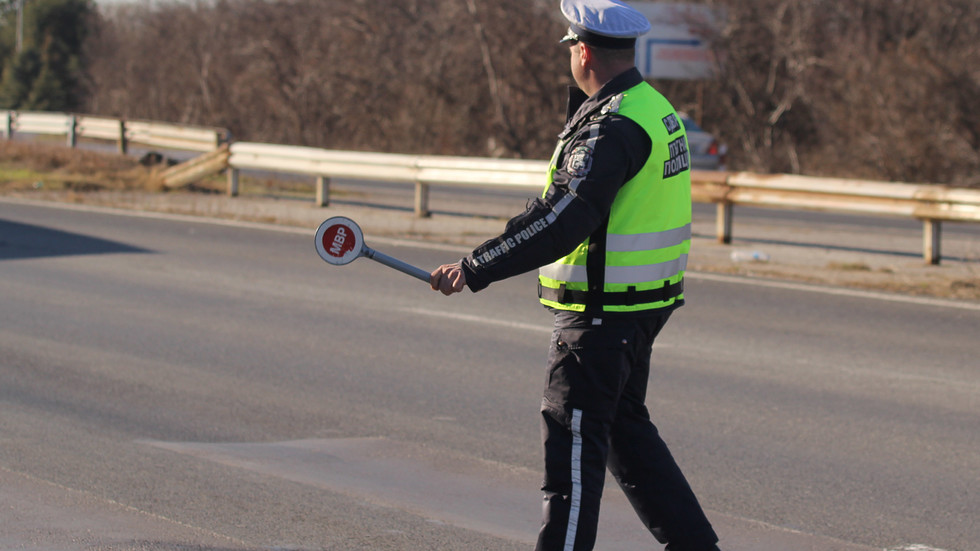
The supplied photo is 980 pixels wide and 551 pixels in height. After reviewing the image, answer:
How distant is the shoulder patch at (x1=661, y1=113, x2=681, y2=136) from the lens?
11.4 feet

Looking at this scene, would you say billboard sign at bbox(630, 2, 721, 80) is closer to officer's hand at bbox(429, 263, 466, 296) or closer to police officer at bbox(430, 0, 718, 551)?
police officer at bbox(430, 0, 718, 551)

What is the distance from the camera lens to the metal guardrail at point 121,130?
74.1ft

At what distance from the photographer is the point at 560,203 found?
329 centimetres

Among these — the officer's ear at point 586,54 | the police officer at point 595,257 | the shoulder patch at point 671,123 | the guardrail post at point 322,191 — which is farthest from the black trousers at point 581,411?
the guardrail post at point 322,191

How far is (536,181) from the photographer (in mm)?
14344

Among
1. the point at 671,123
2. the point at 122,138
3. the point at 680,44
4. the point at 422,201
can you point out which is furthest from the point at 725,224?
the point at 122,138

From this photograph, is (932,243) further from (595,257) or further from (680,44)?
(680,44)

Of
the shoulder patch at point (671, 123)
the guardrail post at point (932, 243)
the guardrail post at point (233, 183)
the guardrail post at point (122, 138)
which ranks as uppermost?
the guardrail post at point (122, 138)

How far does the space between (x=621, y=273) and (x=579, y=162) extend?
0.36 m

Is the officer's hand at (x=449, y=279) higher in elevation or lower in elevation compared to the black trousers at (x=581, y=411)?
higher

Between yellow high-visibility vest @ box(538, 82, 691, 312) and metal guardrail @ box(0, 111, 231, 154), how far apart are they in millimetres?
18879

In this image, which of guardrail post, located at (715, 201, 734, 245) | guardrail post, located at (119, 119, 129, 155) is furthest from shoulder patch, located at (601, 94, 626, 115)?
guardrail post, located at (119, 119, 129, 155)

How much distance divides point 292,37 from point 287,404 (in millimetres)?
29506

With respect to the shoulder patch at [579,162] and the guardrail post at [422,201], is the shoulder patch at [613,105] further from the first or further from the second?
the guardrail post at [422,201]
